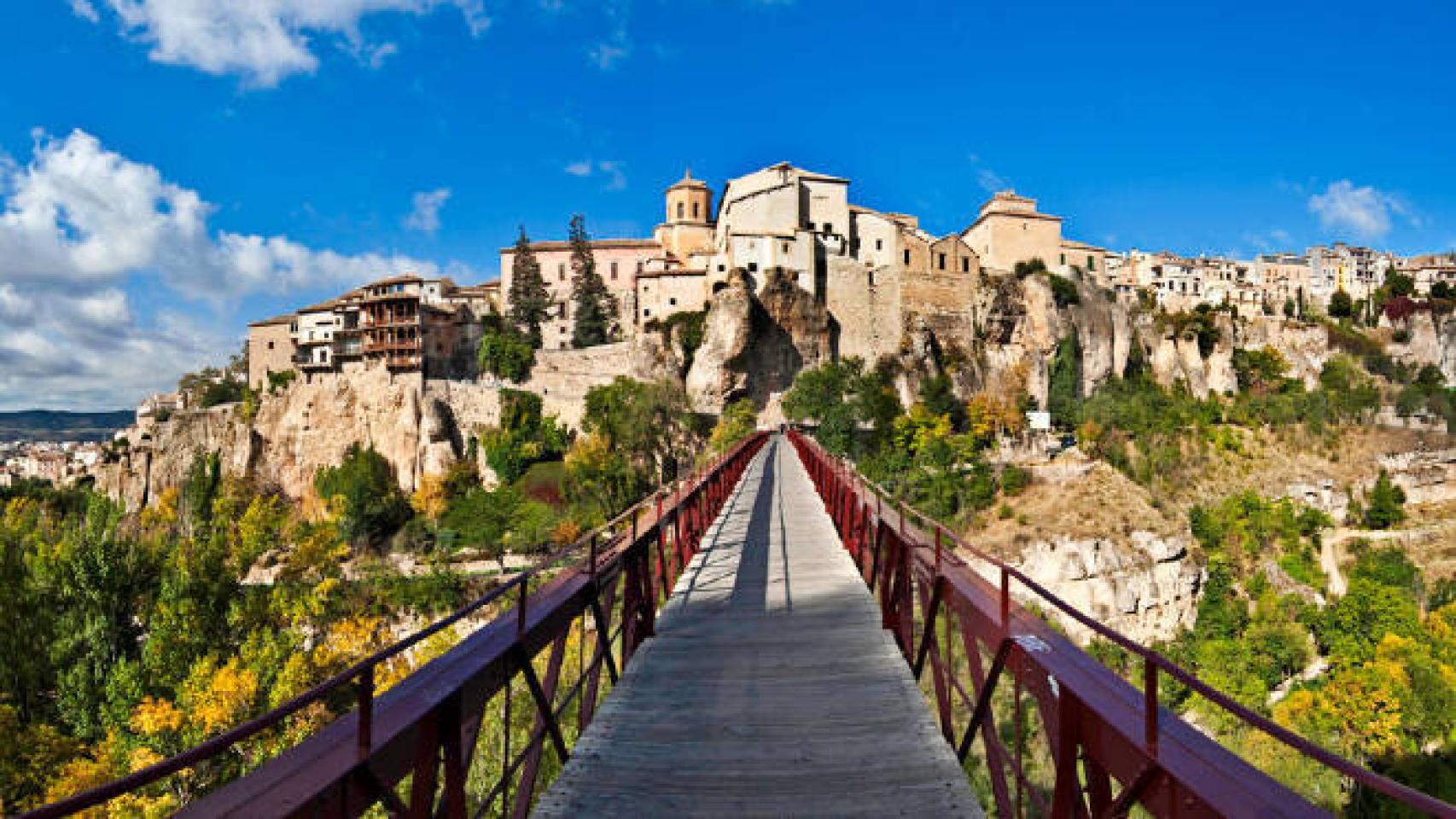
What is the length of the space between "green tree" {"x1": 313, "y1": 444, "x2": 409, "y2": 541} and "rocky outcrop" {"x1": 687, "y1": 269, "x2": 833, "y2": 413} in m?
18.2

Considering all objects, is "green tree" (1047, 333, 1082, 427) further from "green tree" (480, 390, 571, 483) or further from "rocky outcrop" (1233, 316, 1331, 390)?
"green tree" (480, 390, 571, 483)

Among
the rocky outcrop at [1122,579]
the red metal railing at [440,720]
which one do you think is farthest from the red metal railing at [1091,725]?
the rocky outcrop at [1122,579]

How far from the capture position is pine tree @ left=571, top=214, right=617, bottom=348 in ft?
157

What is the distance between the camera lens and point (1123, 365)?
5316 centimetres

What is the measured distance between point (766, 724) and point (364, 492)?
39805mm

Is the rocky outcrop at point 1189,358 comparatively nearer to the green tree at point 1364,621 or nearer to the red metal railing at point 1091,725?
the green tree at point 1364,621

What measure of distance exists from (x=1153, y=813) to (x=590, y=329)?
1881 inches

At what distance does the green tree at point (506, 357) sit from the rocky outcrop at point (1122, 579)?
30.7 m

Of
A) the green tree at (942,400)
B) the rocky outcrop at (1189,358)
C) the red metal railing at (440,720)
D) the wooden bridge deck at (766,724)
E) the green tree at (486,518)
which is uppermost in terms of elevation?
the rocky outcrop at (1189,358)

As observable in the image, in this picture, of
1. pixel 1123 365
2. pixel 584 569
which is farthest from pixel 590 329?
pixel 584 569

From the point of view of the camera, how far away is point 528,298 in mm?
49656

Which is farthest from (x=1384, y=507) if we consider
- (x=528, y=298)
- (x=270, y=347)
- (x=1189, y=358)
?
(x=270, y=347)

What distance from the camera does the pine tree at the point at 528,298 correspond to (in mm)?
49000

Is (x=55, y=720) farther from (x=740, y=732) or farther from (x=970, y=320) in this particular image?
(x=970, y=320)
